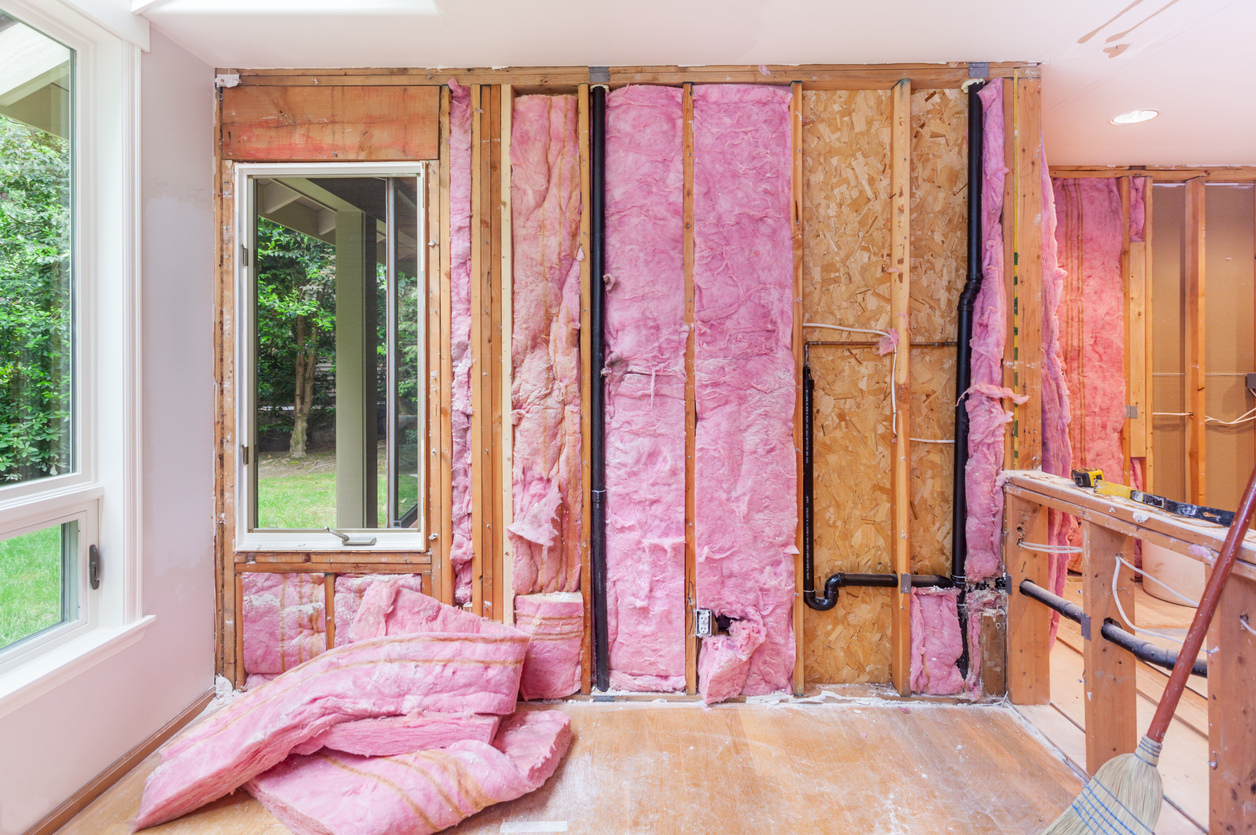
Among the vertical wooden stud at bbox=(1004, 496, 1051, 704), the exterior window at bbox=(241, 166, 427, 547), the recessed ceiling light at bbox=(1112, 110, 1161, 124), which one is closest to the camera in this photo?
the vertical wooden stud at bbox=(1004, 496, 1051, 704)

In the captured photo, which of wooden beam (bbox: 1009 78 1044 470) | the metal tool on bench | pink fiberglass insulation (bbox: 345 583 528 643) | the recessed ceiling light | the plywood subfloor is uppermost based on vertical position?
the recessed ceiling light

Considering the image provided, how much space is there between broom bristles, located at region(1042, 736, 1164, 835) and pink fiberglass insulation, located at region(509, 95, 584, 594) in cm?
183

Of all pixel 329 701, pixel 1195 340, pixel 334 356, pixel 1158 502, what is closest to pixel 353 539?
pixel 329 701

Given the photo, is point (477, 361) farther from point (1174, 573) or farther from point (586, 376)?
point (1174, 573)

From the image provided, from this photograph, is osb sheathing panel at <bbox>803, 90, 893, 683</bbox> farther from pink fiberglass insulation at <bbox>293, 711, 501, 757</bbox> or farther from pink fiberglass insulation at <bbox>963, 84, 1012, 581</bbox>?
pink fiberglass insulation at <bbox>293, 711, 501, 757</bbox>

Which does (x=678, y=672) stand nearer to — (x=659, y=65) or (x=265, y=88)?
(x=659, y=65)

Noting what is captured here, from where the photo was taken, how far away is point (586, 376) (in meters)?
2.41

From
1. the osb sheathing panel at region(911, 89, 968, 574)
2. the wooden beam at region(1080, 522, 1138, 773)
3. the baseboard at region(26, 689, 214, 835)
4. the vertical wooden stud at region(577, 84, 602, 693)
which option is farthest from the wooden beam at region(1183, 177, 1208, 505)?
the baseboard at region(26, 689, 214, 835)

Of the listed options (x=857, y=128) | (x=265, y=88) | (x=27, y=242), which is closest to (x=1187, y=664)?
(x=857, y=128)

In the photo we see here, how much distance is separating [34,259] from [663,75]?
2.41m

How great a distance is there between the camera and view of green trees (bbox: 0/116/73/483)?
5.71 feet

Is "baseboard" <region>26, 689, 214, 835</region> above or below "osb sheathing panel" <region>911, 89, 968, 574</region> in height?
A: below

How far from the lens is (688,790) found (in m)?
1.89

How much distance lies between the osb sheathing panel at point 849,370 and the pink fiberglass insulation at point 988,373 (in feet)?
1.20
